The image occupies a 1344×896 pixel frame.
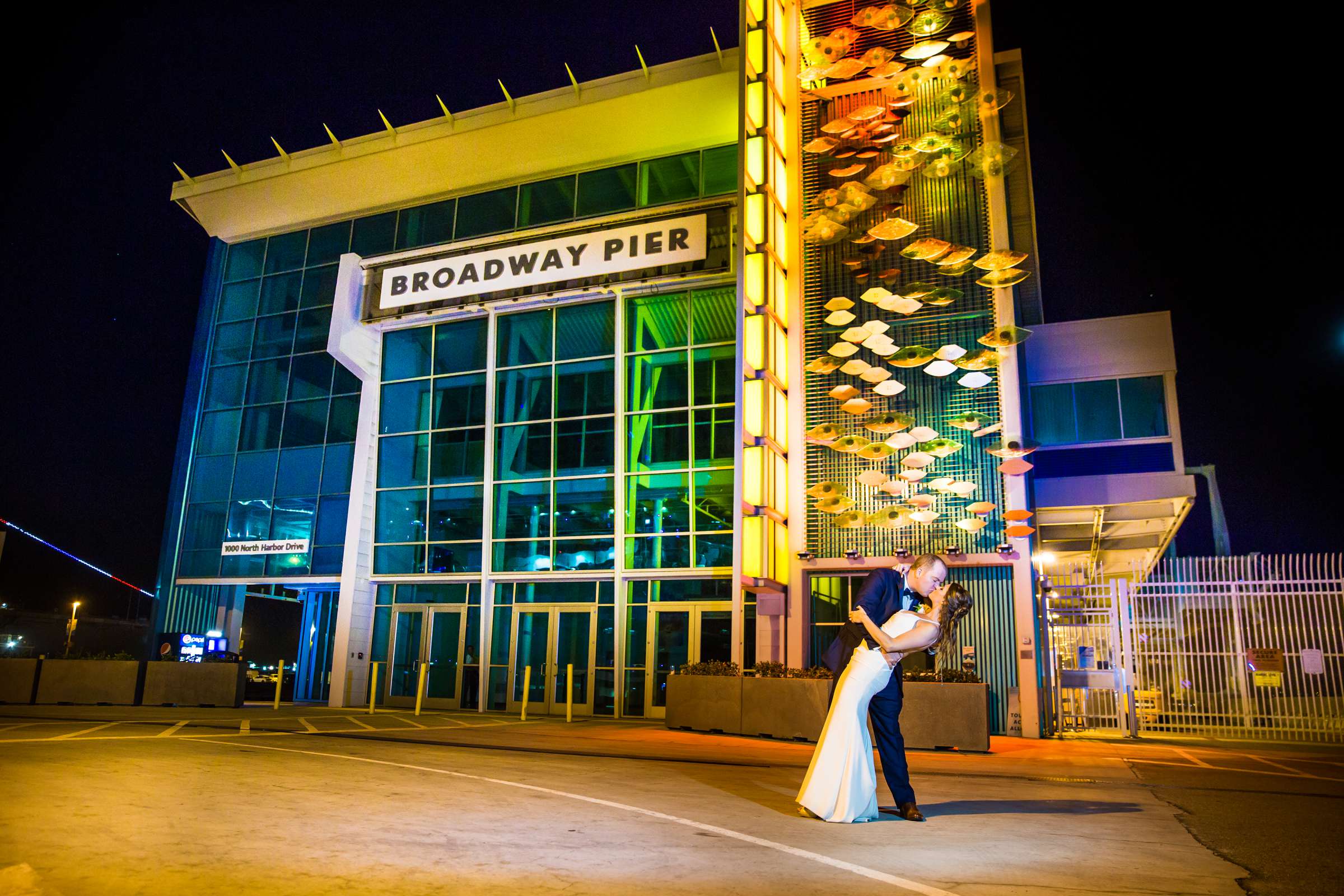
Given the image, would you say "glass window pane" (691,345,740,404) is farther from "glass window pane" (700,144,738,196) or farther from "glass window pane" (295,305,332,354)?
"glass window pane" (295,305,332,354)

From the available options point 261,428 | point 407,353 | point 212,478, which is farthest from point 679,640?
point 212,478

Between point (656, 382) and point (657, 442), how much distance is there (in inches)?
53.5

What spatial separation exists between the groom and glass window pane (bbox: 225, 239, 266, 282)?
912 inches

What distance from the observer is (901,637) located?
5930mm

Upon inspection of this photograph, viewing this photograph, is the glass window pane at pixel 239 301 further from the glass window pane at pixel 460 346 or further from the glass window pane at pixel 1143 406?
the glass window pane at pixel 1143 406

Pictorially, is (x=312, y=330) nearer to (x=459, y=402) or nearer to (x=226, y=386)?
(x=226, y=386)

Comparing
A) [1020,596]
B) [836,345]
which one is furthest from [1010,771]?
[836,345]

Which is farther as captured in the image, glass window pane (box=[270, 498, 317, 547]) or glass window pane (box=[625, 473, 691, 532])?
glass window pane (box=[270, 498, 317, 547])

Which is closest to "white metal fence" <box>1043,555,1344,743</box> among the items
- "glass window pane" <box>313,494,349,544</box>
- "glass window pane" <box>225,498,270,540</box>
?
"glass window pane" <box>313,494,349,544</box>

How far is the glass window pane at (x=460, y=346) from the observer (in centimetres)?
2162

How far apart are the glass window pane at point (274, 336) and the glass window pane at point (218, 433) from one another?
1.77 meters

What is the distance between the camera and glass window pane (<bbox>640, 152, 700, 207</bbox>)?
814 inches

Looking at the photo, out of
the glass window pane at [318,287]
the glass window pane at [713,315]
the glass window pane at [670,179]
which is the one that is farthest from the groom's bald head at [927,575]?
the glass window pane at [318,287]

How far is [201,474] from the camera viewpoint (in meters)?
23.8
